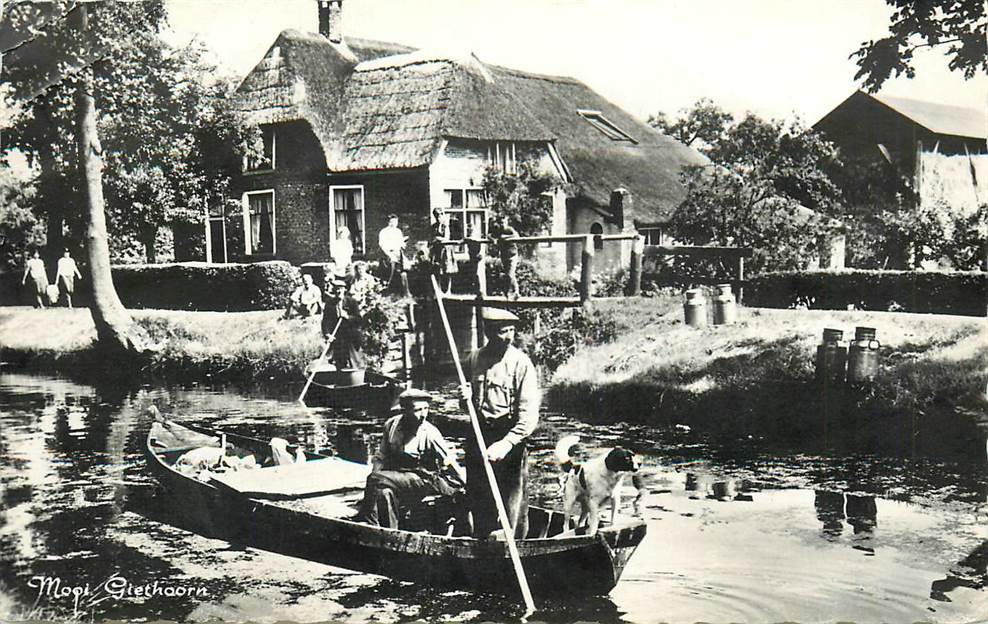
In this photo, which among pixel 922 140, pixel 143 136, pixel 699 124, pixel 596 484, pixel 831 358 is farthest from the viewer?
pixel 143 136

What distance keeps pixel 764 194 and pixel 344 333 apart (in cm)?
175

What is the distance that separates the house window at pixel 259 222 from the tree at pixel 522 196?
938 millimetres

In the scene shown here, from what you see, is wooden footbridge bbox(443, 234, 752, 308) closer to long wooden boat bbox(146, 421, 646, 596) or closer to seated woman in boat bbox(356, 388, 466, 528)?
seated woman in boat bbox(356, 388, 466, 528)

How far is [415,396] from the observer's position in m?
3.22

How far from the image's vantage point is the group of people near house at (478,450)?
291cm

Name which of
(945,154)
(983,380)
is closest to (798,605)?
(983,380)

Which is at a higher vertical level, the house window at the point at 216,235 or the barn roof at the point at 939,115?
the barn roof at the point at 939,115

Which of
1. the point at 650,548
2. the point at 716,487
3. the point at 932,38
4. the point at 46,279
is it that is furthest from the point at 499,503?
the point at 932,38

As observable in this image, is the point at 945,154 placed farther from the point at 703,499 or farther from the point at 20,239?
the point at 20,239

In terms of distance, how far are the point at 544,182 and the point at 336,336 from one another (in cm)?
107

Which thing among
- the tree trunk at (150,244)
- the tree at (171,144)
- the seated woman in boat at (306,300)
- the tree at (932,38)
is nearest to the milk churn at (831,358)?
the tree at (932,38)

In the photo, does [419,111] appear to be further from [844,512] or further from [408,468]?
[844,512]

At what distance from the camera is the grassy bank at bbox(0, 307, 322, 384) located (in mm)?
3463

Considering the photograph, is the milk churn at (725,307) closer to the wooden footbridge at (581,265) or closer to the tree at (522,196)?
the wooden footbridge at (581,265)
